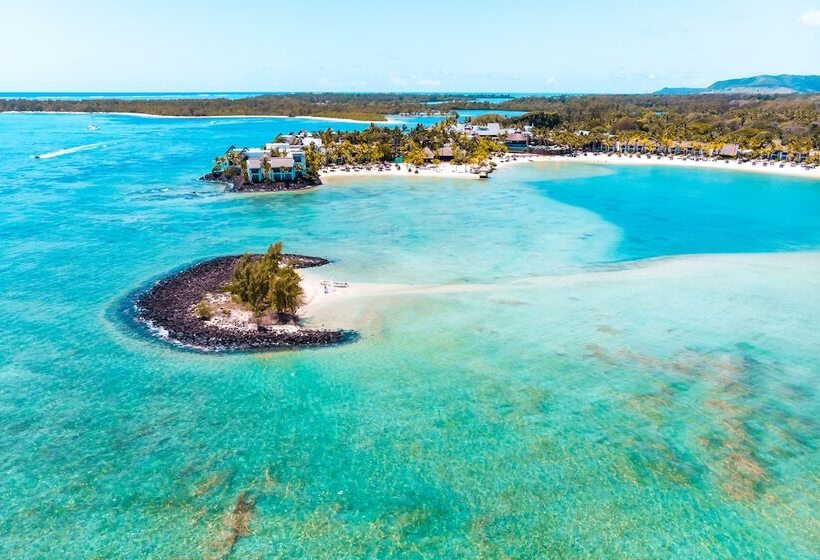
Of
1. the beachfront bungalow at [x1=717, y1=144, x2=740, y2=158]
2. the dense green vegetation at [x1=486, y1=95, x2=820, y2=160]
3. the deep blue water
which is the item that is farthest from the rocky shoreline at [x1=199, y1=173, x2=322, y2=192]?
the beachfront bungalow at [x1=717, y1=144, x2=740, y2=158]

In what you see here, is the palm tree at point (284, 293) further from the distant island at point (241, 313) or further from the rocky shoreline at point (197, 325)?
the rocky shoreline at point (197, 325)

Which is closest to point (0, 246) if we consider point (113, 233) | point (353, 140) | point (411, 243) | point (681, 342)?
point (113, 233)

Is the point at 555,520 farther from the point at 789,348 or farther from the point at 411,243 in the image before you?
the point at 411,243

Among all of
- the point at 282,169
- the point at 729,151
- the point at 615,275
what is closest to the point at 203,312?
the point at 615,275

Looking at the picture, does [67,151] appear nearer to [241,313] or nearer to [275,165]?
[275,165]

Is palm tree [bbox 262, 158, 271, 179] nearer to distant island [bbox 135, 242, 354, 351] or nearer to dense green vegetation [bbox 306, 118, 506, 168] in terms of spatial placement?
dense green vegetation [bbox 306, 118, 506, 168]

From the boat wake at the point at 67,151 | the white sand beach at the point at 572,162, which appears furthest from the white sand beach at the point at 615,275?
the boat wake at the point at 67,151
